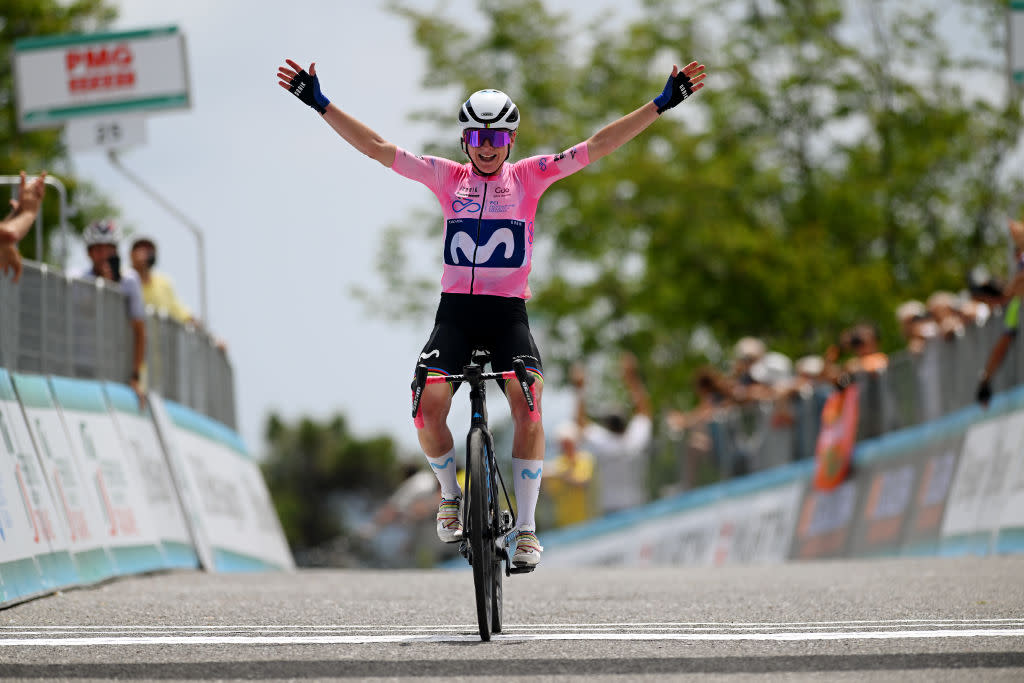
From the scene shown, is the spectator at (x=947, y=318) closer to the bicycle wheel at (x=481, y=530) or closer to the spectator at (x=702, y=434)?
the spectator at (x=702, y=434)

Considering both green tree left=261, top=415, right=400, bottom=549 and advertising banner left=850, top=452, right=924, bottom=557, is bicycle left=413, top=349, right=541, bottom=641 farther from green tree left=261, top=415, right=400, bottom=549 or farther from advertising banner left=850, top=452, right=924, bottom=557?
green tree left=261, top=415, right=400, bottom=549

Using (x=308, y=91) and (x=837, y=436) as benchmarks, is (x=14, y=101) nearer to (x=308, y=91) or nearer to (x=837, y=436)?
(x=837, y=436)

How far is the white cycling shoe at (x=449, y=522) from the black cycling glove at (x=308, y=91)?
6.67ft

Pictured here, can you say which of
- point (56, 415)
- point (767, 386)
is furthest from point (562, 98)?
point (56, 415)

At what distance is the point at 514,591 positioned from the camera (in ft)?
36.2

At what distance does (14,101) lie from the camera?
1433 inches

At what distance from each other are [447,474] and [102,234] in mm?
6222

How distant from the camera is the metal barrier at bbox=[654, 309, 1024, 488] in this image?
14574 mm

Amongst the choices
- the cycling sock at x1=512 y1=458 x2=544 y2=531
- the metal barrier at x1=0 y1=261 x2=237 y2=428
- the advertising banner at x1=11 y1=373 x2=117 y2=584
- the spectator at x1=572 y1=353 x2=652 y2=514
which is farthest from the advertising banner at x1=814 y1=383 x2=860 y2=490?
the cycling sock at x1=512 y1=458 x2=544 y2=531

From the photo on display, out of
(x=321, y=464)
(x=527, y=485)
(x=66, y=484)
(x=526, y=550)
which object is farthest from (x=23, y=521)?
(x=321, y=464)

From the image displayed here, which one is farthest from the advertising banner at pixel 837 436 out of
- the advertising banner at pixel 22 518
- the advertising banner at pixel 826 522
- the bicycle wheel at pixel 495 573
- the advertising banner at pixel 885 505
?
the bicycle wheel at pixel 495 573

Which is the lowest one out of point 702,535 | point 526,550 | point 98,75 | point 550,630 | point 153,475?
point 550,630

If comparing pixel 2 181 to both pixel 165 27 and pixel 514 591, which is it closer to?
pixel 514 591

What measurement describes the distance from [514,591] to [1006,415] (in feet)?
15.5
